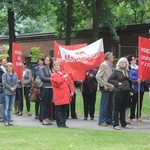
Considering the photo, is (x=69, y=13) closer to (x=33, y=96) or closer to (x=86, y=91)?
(x=33, y=96)

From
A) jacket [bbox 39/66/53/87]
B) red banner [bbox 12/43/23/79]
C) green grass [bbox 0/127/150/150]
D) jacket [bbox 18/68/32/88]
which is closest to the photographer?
green grass [bbox 0/127/150/150]

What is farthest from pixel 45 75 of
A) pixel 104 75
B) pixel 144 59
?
pixel 144 59

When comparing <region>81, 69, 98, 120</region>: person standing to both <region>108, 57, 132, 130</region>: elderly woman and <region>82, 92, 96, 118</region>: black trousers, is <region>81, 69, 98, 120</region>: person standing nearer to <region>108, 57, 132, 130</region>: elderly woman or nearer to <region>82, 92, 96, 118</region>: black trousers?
<region>82, 92, 96, 118</region>: black trousers

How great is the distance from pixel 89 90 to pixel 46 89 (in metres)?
1.69

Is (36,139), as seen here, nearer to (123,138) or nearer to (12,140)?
(12,140)

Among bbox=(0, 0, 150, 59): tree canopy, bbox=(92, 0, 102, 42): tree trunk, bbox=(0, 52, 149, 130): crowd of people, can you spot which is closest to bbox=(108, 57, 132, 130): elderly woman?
bbox=(0, 52, 149, 130): crowd of people

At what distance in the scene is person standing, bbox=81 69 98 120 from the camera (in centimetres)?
1230

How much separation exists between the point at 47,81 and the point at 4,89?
127cm

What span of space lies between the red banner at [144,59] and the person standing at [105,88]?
824 mm

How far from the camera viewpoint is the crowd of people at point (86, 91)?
10.2 meters

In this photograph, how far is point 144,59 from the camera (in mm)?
11102

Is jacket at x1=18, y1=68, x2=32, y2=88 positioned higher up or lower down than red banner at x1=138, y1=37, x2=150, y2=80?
lower down

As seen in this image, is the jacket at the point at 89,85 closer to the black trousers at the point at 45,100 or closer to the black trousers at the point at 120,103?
the black trousers at the point at 45,100

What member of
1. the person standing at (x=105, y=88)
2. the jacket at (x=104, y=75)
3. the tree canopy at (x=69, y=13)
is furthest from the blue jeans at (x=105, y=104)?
the tree canopy at (x=69, y=13)
